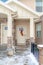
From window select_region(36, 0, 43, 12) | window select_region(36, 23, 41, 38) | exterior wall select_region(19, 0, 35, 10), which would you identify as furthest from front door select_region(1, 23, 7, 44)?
window select_region(36, 0, 43, 12)

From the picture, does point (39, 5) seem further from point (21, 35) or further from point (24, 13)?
point (21, 35)

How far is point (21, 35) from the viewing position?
71.2 ft

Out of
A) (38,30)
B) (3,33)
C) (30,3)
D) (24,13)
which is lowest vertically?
(3,33)

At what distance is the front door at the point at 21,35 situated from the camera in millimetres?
21625

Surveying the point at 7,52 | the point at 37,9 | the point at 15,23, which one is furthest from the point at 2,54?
the point at 37,9

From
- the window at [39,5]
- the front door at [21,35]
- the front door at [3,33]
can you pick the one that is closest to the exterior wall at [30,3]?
the window at [39,5]

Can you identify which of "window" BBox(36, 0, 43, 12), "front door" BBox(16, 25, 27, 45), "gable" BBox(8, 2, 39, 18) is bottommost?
"front door" BBox(16, 25, 27, 45)

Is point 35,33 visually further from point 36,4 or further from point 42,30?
point 36,4

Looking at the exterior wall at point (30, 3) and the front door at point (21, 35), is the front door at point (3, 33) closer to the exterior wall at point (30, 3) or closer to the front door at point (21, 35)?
the front door at point (21, 35)

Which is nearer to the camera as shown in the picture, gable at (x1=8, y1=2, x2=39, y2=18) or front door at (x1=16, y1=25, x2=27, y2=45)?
gable at (x1=8, y1=2, x2=39, y2=18)

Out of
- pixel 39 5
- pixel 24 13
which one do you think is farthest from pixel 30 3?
pixel 24 13

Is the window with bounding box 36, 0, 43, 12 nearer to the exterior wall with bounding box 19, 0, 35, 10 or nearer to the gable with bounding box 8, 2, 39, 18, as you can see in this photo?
the exterior wall with bounding box 19, 0, 35, 10

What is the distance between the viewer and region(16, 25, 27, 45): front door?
70.9 feet

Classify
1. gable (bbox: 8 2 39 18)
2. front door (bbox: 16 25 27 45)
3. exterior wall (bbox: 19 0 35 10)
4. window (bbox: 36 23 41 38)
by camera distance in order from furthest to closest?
exterior wall (bbox: 19 0 35 10), front door (bbox: 16 25 27 45), window (bbox: 36 23 41 38), gable (bbox: 8 2 39 18)
